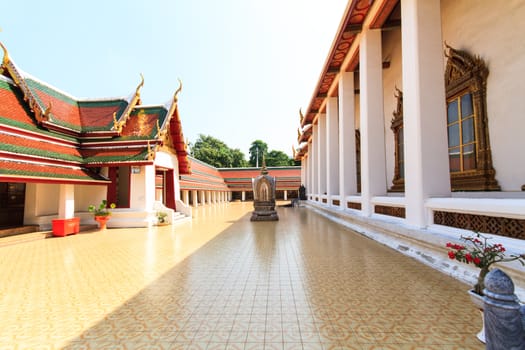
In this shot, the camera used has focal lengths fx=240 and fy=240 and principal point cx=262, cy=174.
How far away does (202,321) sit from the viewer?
2486 millimetres

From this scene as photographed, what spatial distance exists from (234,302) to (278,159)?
159ft

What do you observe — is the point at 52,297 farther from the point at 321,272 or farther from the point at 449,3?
the point at 449,3

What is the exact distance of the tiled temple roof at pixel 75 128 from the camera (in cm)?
752

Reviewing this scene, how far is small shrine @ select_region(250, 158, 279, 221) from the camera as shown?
34.5 feet

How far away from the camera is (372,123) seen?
257 inches

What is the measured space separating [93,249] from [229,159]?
119 feet

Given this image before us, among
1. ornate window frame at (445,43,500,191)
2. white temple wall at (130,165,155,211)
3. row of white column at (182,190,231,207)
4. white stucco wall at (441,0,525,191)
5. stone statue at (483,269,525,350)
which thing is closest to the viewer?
stone statue at (483,269,525,350)

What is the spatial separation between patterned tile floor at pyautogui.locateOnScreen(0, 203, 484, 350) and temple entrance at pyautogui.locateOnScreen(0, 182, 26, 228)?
4.63 meters

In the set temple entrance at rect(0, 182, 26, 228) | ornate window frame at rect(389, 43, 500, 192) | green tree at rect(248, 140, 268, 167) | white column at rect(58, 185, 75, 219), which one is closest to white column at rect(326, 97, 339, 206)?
ornate window frame at rect(389, 43, 500, 192)

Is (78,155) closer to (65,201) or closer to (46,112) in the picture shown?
(46,112)

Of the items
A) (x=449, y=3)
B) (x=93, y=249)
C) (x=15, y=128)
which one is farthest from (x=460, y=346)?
(x=15, y=128)

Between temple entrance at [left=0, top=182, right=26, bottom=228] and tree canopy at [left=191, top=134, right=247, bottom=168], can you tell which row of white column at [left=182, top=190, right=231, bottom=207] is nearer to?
temple entrance at [left=0, top=182, right=26, bottom=228]

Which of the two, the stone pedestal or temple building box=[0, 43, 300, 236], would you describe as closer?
temple building box=[0, 43, 300, 236]

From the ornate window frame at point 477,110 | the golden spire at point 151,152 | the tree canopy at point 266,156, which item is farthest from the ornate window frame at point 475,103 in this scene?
the tree canopy at point 266,156
